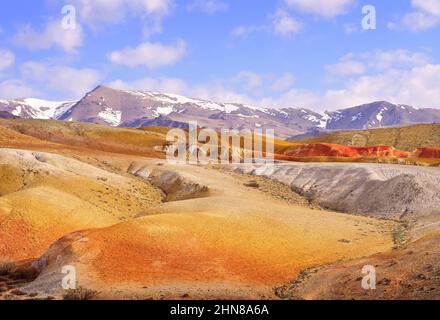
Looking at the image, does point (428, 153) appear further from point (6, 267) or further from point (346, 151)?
point (6, 267)

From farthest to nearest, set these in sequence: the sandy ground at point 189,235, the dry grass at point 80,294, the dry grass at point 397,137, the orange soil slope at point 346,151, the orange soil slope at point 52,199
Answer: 1. the dry grass at point 397,137
2. the orange soil slope at point 346,151
3. the orange soil slope at point 52,199
4. the sandy ground at point 189,235
5. the dry grass at point 80,294

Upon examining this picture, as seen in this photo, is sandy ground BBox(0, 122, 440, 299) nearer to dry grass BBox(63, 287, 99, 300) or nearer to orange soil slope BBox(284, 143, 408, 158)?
dry grass BBox(63, 287, 99, 300)

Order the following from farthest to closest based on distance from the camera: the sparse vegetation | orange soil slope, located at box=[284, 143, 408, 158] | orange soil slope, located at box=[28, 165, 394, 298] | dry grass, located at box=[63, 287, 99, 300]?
orange soil slope, located at box=[284, 143, 408, 158]
the sparse vegetation
orange soil slope, located at box=[28, 165, 394, 298]
dry grass, located at box=[63, 287, 99, 300]

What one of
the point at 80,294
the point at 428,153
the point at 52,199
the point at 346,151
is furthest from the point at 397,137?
the point at 80,294

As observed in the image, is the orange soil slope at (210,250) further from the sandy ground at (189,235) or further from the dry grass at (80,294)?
the dry grass at (80,294)

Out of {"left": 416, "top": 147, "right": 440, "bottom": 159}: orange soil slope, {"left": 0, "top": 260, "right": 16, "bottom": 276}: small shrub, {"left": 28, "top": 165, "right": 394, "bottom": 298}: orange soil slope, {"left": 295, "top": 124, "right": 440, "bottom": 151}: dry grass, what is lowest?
{"left": 0, "top": 260, "right": 16, "bottom": 276}: small shrub

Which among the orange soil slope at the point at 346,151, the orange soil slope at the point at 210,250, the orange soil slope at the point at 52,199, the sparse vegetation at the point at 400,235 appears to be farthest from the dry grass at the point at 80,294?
the orange soil slope at the point at 346,151

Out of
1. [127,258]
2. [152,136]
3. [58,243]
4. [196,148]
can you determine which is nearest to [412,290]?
[127,258]

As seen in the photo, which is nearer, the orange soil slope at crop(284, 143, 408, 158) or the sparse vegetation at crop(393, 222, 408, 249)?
the sparse vegetation at crop(393, 222, 408, 249)

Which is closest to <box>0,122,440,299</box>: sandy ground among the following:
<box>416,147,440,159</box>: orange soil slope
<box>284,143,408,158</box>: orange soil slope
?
<box>416,147,440,159</box>: orange soil slope

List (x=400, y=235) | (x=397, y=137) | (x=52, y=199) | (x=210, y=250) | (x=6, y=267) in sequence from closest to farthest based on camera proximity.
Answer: (x=210, y=250), (x=6, y=267), (x=400, y=235), (x=52, y=199), (x=397, y=137)
